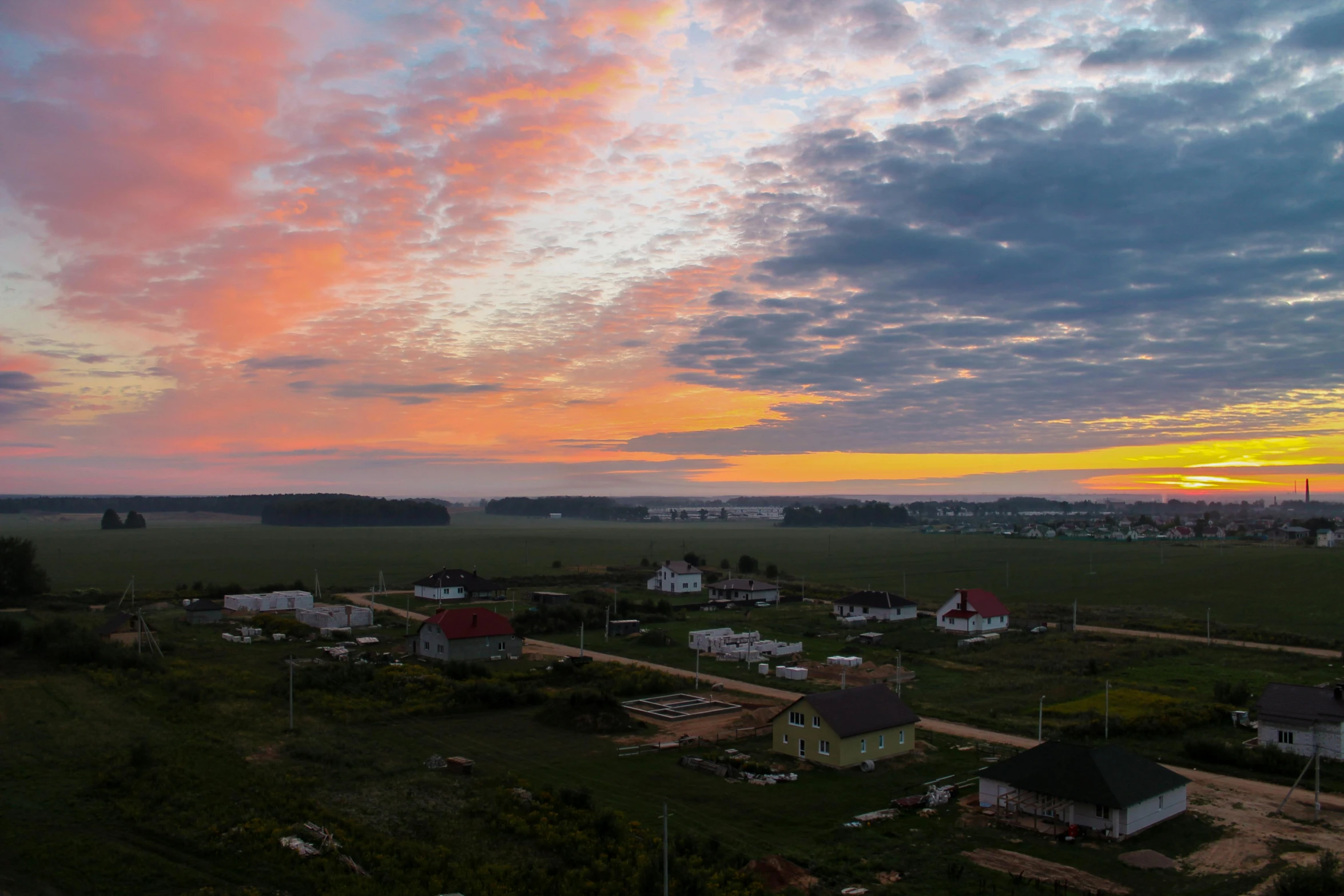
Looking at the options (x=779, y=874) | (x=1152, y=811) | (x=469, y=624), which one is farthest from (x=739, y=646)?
(x=779, y=874)

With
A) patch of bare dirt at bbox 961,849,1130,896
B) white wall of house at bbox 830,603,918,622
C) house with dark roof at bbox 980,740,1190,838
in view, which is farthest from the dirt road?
patch of bare dirt at bbox 961,849,1130,896

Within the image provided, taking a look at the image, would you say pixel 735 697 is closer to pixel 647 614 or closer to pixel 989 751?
pixel 989 751

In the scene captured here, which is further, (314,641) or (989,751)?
(314,641)

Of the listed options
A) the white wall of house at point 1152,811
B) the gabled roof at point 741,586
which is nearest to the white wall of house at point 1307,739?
the white wall of house at point 1152,811

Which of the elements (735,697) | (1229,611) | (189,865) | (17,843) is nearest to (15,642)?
→ (17,843)

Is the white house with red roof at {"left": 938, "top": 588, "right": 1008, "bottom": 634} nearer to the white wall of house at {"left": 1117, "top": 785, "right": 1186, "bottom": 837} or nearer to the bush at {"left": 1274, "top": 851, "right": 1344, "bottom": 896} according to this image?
the white wall of house at {"left": 1117, "top": 785, "right": 1186, "bottom": 837}
